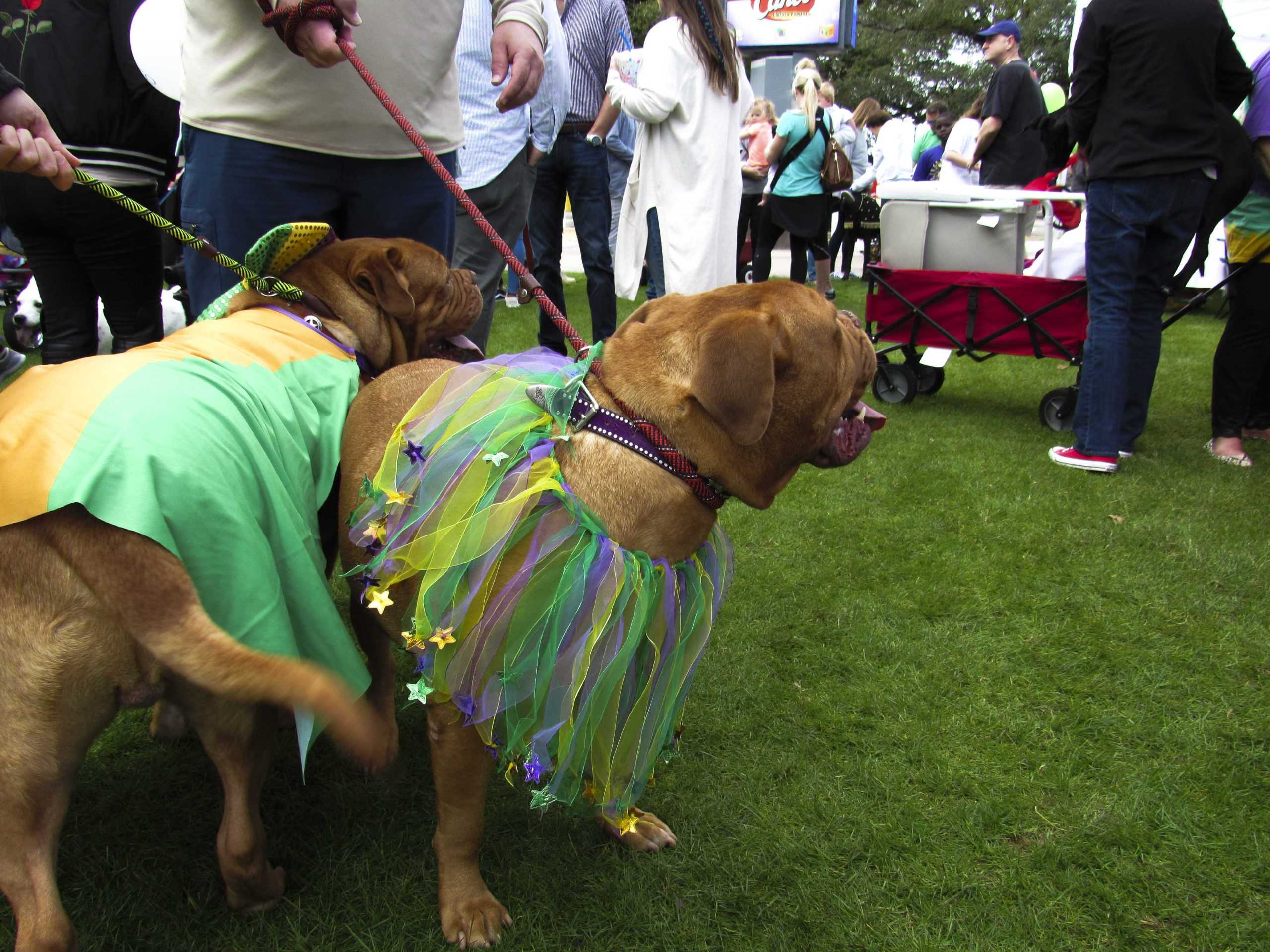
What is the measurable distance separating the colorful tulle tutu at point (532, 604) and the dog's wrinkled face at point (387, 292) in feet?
3.01

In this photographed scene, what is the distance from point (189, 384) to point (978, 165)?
1073 cm

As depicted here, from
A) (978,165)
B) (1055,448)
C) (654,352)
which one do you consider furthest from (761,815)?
(978,165)

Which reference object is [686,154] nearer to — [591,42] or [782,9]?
[591,42]

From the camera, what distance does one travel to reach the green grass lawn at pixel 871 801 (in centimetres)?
221

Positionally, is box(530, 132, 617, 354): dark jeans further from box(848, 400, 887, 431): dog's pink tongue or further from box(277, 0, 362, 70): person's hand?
box(848, 400, 887, 431): dog's pink tongue

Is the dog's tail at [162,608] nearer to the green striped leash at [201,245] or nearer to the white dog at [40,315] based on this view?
the green striped leash at [201,245]

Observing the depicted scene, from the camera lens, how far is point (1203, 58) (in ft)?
15.5

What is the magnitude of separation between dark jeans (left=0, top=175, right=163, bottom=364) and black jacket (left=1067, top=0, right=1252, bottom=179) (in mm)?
4897

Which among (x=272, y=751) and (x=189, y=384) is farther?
(x=272, y=751)

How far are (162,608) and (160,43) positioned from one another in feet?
8.16

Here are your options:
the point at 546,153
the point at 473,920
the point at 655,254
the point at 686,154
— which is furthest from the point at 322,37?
the point at 655,254

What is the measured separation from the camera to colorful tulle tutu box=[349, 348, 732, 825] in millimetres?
1946

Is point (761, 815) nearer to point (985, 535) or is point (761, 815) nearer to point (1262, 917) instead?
Result: point (1262, 917)

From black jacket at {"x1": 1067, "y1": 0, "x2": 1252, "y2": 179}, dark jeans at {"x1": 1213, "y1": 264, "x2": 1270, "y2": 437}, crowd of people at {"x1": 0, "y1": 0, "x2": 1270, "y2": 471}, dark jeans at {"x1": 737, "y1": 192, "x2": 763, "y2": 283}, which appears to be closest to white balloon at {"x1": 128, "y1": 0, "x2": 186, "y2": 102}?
crowd of people at {"x1": 0, "y1": 0, "x2": 1270, "y2": 471}
